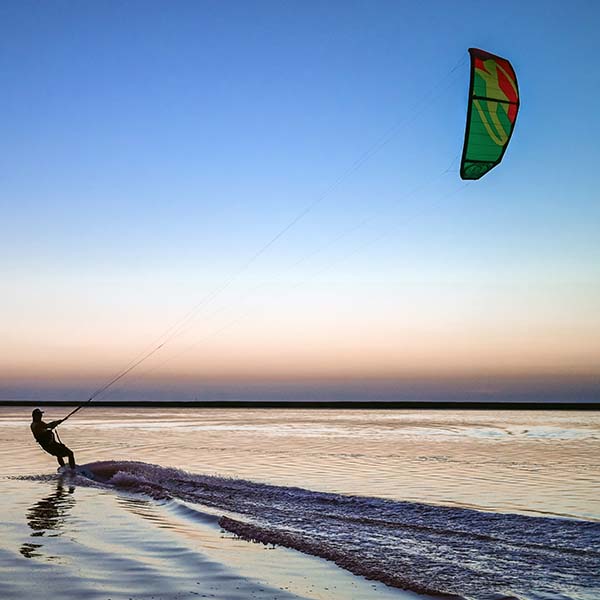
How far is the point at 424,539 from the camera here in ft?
28.5

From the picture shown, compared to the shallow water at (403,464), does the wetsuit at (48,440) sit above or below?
above

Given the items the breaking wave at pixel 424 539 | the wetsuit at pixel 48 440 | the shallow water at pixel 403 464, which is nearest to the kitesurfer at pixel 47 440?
the wetsuit at pixel 48 440

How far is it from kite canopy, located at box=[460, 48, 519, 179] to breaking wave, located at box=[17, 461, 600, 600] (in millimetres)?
5968

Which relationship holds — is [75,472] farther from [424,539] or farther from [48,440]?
[424,539]

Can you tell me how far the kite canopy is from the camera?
11.9 meters

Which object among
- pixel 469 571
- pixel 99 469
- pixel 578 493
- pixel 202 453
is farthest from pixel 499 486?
pixel 202 453

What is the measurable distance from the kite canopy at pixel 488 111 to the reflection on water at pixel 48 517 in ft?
28.3

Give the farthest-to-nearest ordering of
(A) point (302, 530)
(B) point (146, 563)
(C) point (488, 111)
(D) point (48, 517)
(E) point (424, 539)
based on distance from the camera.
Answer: (C) point (488, 111) → (D) point (48, 517) → (A) point (302, 530) → (E) point (424, 539) → (B) point (146, 563)

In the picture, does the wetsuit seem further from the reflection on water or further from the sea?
the reflection on water

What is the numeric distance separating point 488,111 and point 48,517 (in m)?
9.91

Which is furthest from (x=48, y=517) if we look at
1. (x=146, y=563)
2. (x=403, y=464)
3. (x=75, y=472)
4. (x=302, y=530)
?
(x=403, y=464)

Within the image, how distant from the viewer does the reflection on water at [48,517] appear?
25.1 ft

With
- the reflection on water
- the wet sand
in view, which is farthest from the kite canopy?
the reflection on water

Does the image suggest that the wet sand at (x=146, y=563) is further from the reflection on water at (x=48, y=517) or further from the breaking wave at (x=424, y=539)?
the breaking wave at (x=424, y=539)
